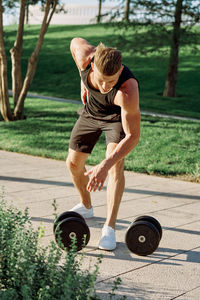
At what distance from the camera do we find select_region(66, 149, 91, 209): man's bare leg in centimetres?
472

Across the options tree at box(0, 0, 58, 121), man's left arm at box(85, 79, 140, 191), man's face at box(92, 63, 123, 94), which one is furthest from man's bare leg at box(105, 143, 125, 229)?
tree at box(0, 0, 58, 121)

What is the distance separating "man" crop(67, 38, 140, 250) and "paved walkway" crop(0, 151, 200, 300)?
371 mm

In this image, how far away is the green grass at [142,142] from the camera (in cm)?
796

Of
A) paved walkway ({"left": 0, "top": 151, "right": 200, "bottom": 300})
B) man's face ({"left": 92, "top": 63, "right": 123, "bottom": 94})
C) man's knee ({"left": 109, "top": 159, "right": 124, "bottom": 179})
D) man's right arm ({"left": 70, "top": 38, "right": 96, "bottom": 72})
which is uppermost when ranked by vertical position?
man's right arm ({"left": 70, "top": 38, "right": 96, "bottom": 72})

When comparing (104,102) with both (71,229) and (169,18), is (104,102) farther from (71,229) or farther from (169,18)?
(169,18)

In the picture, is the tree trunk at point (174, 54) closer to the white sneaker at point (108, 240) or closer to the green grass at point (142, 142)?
the green grass at point (142, 142)

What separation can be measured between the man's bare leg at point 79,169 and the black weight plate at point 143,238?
3.21 ft

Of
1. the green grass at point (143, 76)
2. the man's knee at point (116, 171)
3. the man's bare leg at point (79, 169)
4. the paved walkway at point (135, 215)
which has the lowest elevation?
the green grass at point (143, 76)

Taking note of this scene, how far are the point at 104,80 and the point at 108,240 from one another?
1444 millimetres

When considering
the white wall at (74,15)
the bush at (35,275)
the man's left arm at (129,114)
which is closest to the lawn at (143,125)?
the man's left arm at (129,114)

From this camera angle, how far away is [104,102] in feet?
13.9

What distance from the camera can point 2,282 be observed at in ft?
9.49

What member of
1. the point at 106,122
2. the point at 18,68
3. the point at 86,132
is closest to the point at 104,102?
the point at 106,122

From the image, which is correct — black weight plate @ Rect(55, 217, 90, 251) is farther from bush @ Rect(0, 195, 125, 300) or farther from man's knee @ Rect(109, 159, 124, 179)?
bush @ Rect(0, 195, 125, 300)
